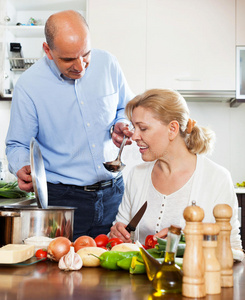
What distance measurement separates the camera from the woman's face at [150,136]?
1.88 meters

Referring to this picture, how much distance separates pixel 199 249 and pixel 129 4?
318cm

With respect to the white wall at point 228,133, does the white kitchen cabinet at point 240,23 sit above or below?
above

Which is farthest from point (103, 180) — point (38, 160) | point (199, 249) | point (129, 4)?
point (129, 4)

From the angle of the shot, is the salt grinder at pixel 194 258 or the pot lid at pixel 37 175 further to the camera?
the pot lid at pixel 37 175

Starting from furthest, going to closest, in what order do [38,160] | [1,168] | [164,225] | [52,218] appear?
1. [1,168]
2. [164,225]
3. [38,160]
4. [52,218]

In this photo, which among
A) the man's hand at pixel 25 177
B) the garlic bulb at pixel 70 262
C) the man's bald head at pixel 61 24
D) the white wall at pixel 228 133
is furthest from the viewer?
the white wall at pixel 228 133

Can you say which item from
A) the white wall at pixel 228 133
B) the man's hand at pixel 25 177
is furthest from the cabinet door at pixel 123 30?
the man's hand at pixel 25 177

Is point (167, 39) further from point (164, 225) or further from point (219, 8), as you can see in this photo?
point (164, 225)

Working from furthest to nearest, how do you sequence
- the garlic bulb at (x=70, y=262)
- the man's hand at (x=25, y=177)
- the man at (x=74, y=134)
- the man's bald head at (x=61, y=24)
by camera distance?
the man at (x=74, y=134)
the man's bald head at (x=61, y=24)
the man's hand at (x=25, y=177)
the garlic bulb at (x=70, y=262)

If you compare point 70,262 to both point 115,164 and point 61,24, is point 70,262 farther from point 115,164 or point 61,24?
point 61,24

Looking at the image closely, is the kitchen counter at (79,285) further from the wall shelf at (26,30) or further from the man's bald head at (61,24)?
the wall shelf at (26,30)

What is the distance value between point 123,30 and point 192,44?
587mm

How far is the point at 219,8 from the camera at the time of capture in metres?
3.64

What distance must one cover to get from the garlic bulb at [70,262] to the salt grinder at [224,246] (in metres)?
0.37
